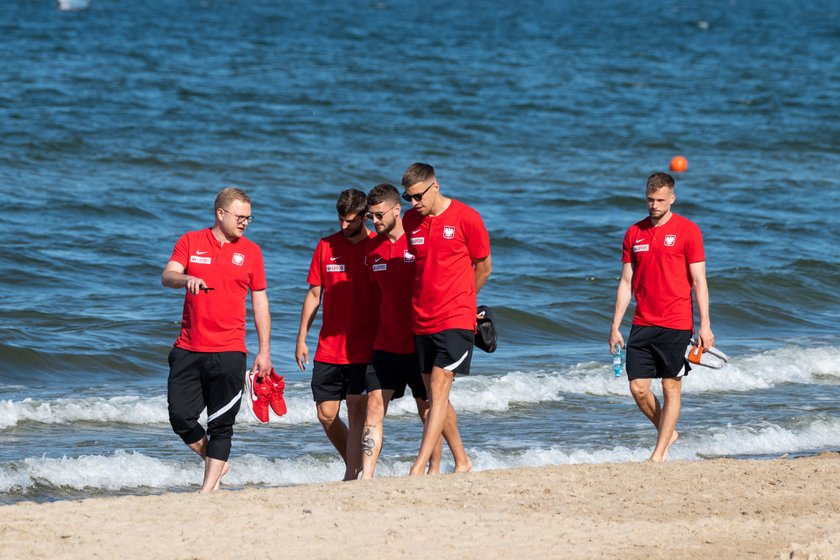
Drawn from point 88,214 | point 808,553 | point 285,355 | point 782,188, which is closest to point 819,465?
point 808,553

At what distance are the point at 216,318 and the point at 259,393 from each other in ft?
1.84

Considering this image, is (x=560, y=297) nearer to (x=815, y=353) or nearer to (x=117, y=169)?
(x=815, y=353)

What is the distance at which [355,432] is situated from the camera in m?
7.05

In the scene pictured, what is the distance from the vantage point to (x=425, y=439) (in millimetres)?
6766

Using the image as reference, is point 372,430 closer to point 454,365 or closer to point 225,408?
point 454,365

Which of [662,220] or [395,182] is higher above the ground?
[662,220]

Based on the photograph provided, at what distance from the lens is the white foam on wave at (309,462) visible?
7.95 metres

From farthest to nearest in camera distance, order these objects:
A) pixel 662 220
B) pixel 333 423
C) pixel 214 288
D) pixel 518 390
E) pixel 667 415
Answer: pixel 518 390 < pixel 667 415 < pixel 662 220 < pixel 333 423 < pixel 214 288

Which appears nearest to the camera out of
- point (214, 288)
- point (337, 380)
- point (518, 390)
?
point (214, 288)

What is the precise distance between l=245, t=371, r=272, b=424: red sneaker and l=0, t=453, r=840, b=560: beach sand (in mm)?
610

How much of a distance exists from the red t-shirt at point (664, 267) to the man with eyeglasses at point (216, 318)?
7.36ft

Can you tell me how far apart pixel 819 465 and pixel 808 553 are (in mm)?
1914

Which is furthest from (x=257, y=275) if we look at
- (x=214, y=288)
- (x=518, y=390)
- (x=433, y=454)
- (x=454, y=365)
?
(x=518, y=390)

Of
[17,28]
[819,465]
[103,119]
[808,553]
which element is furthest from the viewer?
[17,28]
